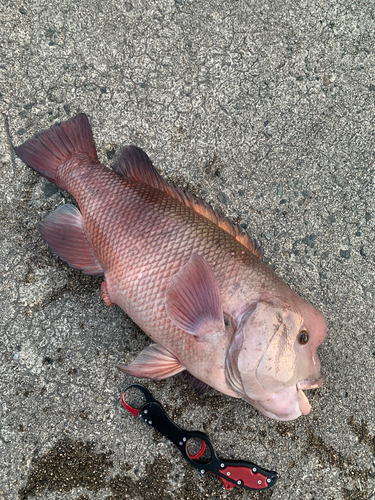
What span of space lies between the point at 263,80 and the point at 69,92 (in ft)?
4.09

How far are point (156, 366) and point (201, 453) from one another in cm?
60

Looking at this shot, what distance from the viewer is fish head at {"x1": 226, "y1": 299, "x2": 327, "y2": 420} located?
5.32ft

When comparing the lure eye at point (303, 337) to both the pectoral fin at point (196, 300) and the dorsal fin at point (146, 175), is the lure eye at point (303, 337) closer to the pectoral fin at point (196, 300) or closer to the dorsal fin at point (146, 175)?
the pectoral fin at point (196, 300)

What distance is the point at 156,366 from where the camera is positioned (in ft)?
6.09

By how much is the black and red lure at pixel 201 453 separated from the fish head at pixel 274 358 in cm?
48

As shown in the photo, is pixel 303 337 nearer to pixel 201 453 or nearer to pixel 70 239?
pixel 201 453

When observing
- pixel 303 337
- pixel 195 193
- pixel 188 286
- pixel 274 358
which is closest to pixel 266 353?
pixel 274 358

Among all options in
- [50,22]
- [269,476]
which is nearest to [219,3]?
[50,22]

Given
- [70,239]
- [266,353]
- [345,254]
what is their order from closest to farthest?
[266,353]
[70,239]
[345,254]

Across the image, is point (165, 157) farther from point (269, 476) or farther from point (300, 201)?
point (269, 476)

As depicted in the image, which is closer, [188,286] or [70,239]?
[188,286]

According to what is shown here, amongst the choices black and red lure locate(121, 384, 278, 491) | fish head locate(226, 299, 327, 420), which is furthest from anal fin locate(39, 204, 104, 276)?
fish head locate(226, 299, 327, 420)

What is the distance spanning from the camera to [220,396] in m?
2.17

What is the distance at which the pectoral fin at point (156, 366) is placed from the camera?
185 cm
